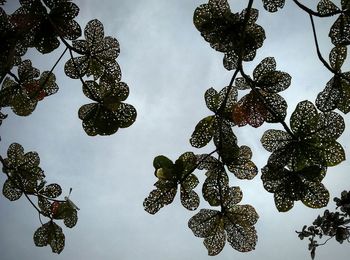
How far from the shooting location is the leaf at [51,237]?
5.31 feet

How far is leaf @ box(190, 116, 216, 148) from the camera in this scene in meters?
1.51

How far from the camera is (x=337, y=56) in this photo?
Result: 1311mm

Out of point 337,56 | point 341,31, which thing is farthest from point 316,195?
point 341,31

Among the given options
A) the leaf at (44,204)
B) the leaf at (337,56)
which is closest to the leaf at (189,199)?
the leaf at (44,204)

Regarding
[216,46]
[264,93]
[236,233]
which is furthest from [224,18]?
[236,233]

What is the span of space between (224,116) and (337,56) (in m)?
0.53

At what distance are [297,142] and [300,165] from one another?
94 mm

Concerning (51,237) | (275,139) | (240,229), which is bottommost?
(240,229)

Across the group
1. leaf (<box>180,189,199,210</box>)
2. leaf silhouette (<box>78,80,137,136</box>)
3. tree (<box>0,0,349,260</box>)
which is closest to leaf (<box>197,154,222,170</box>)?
tree (<box>0,0,349,260</box>)

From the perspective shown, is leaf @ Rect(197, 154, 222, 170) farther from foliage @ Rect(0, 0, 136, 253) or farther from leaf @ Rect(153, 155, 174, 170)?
foliage @ Rect(0, 0, 136, 253)

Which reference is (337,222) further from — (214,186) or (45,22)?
(45,22)

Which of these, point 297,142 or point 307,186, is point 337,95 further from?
point 307,186

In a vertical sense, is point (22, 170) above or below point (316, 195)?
above

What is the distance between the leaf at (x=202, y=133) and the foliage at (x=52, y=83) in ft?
1.01
